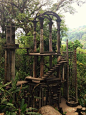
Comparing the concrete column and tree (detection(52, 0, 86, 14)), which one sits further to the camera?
tree (detection(52, 0, 86, 14))

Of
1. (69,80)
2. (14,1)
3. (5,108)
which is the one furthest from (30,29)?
(5,108)

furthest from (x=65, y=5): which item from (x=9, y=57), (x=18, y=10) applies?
(x=9, y=57)

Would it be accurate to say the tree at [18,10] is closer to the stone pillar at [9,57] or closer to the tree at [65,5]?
the tree at [65,5]

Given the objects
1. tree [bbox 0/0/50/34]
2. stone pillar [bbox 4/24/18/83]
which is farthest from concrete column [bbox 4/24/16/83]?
tree [bbox 0/0/50/34]

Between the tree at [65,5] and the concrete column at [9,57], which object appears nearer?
the concrete column at [9,57]

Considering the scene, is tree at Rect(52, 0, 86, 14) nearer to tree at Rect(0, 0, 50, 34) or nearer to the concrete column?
tree at Rect(0, 0, 50, 34)

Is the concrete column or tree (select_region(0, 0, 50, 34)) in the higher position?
tree (select_region(0, 0, 50, 34))

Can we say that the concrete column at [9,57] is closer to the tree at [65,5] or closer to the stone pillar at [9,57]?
the stone pillar at [9,57]

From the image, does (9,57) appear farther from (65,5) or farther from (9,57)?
(65,5)

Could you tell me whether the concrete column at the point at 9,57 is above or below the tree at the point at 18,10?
below

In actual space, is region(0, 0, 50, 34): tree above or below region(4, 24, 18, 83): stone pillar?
above

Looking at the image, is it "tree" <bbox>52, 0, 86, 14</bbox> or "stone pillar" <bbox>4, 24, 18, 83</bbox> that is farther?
"tree" <bbox>52, 0, 86, 14</bbox>

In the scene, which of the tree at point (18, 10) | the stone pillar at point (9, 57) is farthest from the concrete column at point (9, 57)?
the tree at point (18, 10)

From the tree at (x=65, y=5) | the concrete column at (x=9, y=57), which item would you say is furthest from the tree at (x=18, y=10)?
the concrete column at (x=9, y=57)
